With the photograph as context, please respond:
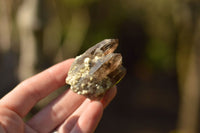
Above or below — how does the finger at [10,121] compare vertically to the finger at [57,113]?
above

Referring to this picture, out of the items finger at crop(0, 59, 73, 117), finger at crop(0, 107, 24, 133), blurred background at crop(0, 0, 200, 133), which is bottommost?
blurred background at crop(0, 0, 200, 133)

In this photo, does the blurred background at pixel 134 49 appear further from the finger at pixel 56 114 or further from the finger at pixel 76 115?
the finger at pixel 76 115

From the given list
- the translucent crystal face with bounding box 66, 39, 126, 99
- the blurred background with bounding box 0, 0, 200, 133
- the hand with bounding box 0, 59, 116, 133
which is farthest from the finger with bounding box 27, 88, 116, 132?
the blurred background with bounding box 0, 0, 200, 133

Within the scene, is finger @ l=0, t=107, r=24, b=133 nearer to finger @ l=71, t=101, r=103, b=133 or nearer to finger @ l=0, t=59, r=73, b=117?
finger @ l=0, t=59, r=73, b=117

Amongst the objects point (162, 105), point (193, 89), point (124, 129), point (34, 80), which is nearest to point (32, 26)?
point (34, 80)

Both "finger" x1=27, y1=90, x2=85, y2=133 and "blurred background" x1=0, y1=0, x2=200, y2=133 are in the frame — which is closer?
"finger" x1=27, y1=90, x2=85, y2=133

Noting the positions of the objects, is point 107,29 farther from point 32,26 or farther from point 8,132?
point 8,132

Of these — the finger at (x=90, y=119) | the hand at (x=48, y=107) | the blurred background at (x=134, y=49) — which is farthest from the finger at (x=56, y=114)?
the blurred background at (x=134, y=49)
